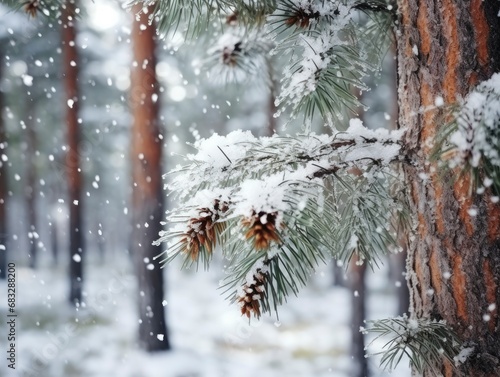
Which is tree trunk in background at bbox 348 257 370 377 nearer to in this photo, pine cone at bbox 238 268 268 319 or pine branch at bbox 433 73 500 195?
pine cone at bbox 238 268 268 319

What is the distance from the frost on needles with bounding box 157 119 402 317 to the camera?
131 centimetres

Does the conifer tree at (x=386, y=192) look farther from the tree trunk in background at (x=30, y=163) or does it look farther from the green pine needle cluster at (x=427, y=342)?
the tree trunk in background at (x=30, y=163)

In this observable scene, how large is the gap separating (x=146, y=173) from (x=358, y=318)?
156 inches

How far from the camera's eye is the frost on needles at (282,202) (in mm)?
1313

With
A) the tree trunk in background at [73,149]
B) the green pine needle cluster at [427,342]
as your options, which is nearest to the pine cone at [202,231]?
the green pine needle cluster at [427,342]

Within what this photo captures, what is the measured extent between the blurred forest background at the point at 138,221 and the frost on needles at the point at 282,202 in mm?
354

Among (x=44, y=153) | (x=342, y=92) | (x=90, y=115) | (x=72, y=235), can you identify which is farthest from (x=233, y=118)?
(x=342, y=92)

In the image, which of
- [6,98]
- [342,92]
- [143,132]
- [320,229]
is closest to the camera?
[320,229]

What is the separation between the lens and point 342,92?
1.63 meters

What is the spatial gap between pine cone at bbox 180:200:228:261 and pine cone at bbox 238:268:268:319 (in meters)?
0.17

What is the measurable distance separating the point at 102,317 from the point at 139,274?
3.97m

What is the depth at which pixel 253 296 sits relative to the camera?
1274 millimetres

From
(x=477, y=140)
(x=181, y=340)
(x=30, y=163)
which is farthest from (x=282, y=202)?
(x=30, y=163)

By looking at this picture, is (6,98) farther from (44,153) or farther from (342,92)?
(342,92)
